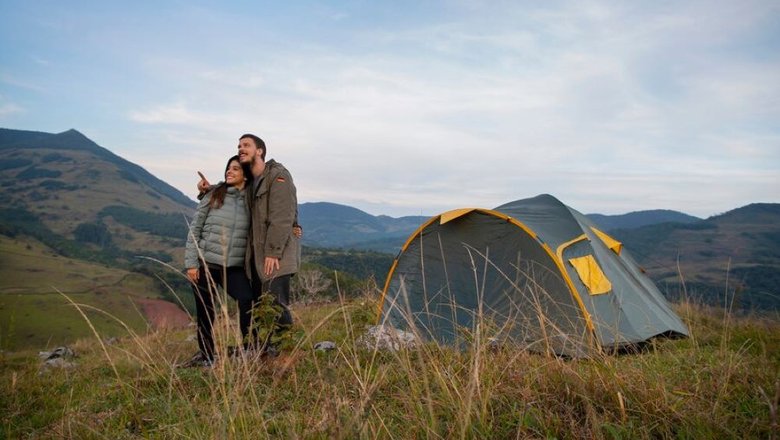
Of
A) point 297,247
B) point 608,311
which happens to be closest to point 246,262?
point 297,247

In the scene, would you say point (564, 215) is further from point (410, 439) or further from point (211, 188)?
point (410, 439)

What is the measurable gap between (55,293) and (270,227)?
273 ft

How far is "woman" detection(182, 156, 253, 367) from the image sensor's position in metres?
4.57

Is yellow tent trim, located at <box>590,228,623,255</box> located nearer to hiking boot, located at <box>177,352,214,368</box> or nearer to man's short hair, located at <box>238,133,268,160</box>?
man's short hair, located at <box>238,133,268,160</box>

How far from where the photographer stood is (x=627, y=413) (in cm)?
221

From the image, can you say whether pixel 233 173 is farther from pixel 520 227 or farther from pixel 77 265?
pixel 77 265

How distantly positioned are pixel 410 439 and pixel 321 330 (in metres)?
5.02

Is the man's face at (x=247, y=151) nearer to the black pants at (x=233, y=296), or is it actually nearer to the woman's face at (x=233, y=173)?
the woman's face at (x=233, y=173)

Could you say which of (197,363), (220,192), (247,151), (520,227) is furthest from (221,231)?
(520,227)

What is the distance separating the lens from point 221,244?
4.63 meters

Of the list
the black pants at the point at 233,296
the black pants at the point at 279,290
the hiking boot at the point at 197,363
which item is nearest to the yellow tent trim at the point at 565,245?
the black pants at the point at 279,290

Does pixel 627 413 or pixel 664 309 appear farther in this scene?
pixel 664 309

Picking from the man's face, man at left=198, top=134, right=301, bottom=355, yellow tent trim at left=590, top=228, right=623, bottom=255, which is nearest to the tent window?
yellow tent trim at left=590, top=228, right=623, bottom=255

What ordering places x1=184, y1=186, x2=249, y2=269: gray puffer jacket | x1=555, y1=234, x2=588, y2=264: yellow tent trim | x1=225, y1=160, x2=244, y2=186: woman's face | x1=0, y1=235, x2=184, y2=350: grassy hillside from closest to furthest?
x1=184, y1=186, x2=249, y2=269: gray puffer jacket
x1=225, y1=160, x2=244, y2=186: woman's face
x1=555, y1=234, x2=588, y2=264: yellow tent trim
x1=0, y1=235, x2=184, y2=350: grassy hillside
